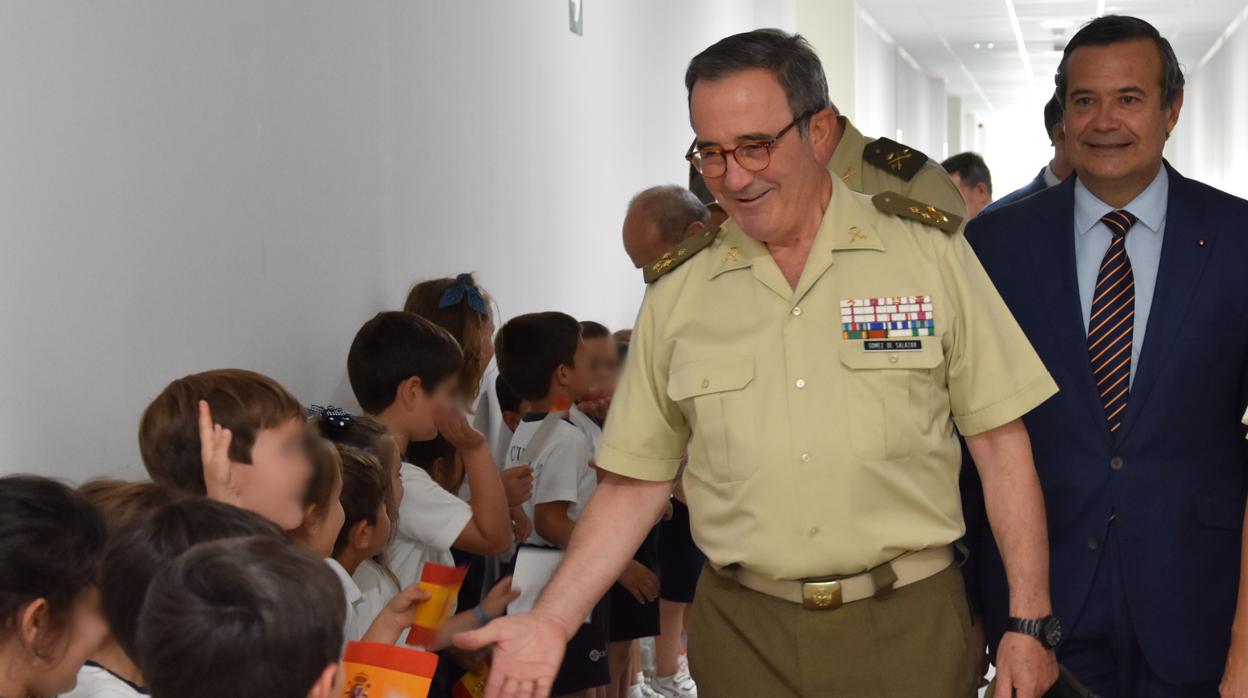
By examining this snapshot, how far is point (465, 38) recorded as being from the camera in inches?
165

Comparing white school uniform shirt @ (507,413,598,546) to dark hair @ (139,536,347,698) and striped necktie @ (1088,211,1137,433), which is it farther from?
dark hair @ (139,536,347,698)

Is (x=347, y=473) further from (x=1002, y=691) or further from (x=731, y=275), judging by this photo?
(x=1002, y=691)

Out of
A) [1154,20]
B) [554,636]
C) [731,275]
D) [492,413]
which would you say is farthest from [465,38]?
[1154,20]

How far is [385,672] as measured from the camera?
1.97 meters

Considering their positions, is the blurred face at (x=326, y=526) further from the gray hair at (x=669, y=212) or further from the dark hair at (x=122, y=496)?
the gray hair at (x=669, y=212)

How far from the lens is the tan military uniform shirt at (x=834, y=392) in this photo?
7.01ft

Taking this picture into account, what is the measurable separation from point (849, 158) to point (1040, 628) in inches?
57.3

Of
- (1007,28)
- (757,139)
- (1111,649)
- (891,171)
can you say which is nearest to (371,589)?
(757,139)

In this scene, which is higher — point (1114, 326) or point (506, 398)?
point (1114, 326)

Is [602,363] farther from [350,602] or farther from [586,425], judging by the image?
[350,602]

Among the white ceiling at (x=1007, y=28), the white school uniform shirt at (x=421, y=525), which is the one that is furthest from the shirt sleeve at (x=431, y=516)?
the white ceiling at (x=1007, y=28)

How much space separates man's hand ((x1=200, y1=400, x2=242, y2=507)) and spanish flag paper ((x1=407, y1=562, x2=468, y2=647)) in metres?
0.38

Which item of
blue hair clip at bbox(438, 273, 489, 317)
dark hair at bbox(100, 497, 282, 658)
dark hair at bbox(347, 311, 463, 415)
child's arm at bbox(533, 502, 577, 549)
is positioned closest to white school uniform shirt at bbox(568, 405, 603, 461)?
A: child's arm at bbox(533, 502, 577, 549)

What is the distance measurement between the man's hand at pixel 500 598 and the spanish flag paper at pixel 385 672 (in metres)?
0.69
